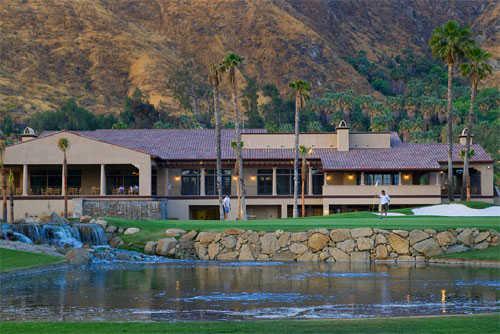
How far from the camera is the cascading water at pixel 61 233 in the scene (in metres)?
40.5

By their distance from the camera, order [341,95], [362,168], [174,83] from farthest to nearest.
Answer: [174,83], [341,95], [362,168]

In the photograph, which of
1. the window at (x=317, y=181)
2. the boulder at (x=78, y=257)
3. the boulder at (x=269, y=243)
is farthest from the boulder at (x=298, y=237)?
the window at (x=317, y=181)

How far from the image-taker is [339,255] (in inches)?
1503

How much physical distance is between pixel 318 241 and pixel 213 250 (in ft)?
16.0

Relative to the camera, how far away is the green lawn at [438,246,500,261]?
35.6 metres

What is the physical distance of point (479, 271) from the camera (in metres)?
32.1

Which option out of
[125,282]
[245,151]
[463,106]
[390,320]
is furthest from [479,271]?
[463,106]

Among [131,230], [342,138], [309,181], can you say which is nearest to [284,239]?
[131,230]

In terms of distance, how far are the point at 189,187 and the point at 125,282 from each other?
37057 mm

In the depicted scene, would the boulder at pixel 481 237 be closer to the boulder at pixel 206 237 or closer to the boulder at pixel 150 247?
the boulder at pixel 206 237

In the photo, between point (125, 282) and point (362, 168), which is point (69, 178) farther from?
point (125, 282)

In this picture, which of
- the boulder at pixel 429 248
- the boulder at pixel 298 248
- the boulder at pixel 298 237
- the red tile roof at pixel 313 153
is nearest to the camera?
the boulder at pixel 429 248

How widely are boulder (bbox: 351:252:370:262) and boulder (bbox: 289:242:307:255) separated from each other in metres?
2.20

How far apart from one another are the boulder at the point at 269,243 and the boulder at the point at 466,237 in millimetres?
8119
